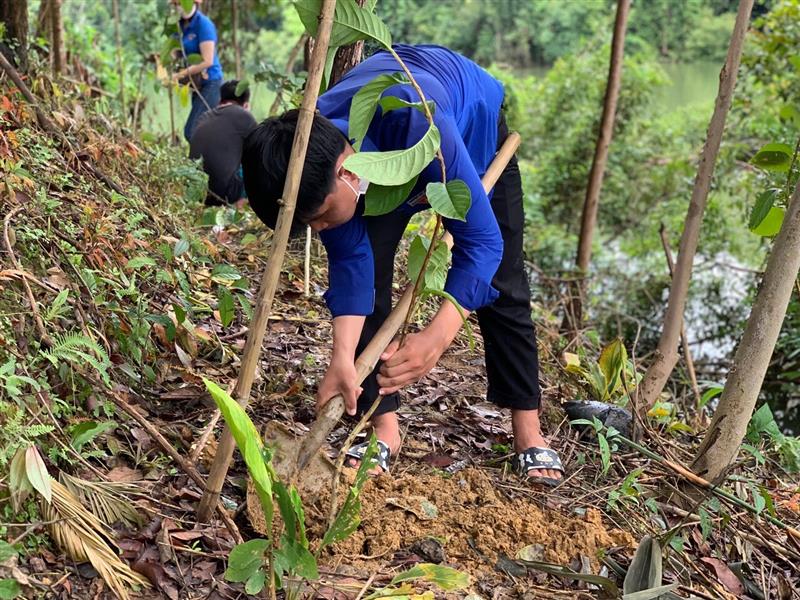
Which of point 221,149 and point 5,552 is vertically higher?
point 221,149

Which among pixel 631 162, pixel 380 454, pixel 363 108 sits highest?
pixel 363 108

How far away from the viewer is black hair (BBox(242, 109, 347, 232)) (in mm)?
1524

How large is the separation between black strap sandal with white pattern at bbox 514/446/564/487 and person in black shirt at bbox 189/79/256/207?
8.41 ft

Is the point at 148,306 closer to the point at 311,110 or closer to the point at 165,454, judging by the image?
the point at 165,454

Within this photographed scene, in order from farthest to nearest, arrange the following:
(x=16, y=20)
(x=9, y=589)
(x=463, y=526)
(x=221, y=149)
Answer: (x=221, y=149) → (x=16, y=20) → (x=463, y=526) → (x=9, y=589)

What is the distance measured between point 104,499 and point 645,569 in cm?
116

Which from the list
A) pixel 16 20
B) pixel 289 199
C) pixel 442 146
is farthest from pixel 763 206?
pixel 16 20

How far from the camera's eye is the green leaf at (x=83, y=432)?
1.63 meters

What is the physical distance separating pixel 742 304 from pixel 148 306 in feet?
17.2

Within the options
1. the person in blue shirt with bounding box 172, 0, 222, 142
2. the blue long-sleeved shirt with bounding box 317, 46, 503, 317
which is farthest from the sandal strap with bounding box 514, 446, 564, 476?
the person in blue shirt with bounding box 172, 0, 222, 142

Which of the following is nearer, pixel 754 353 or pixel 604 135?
pixel 754 353

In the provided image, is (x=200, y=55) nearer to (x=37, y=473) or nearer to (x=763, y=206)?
(x=763, y=206)

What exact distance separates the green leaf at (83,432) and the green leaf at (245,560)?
47cm

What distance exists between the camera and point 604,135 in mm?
4316
